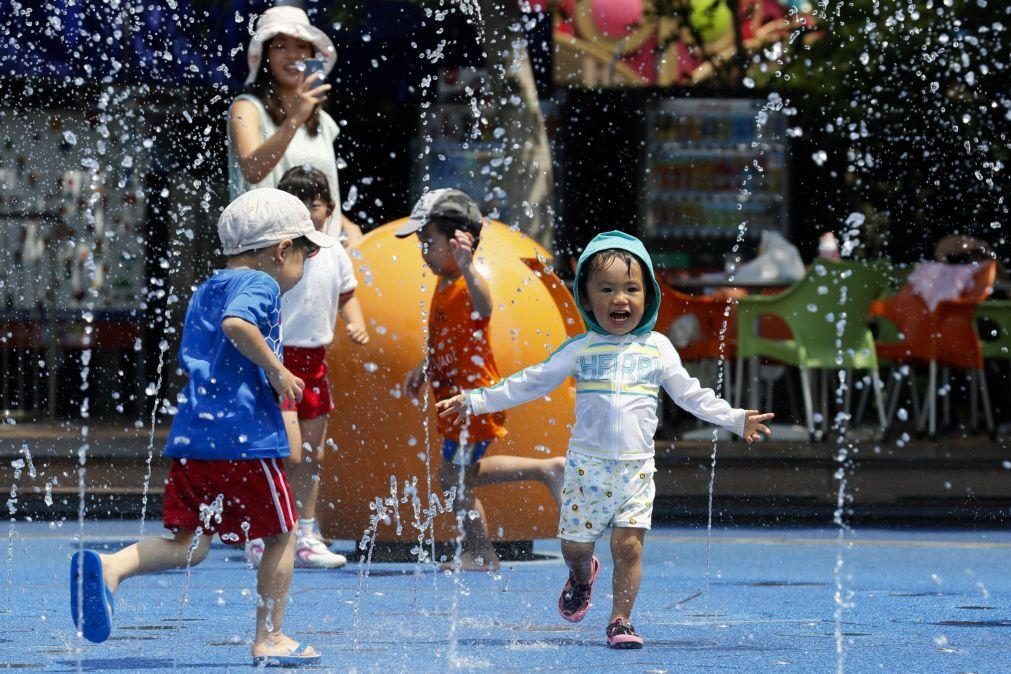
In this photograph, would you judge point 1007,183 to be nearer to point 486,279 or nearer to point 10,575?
point 486,279

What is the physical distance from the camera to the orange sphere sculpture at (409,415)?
7.09 meters

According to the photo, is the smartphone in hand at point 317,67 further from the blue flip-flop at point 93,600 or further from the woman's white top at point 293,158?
the blue flip-flop at point 93,600

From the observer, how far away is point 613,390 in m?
5.47

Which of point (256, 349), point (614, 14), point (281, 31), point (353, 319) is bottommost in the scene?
point (256, 349)

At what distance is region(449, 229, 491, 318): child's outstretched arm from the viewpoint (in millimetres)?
6582

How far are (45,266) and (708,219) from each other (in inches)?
208

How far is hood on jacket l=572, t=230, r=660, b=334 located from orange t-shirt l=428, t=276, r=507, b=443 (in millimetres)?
1251

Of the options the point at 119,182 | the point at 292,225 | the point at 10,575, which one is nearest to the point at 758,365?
the point at 119,182

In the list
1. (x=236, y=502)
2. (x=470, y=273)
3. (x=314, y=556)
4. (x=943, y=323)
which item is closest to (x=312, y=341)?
(x=470, y=273)

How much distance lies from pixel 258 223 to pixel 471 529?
7.27ft

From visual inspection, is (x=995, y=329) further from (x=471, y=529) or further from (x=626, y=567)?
(x=626, y=567)

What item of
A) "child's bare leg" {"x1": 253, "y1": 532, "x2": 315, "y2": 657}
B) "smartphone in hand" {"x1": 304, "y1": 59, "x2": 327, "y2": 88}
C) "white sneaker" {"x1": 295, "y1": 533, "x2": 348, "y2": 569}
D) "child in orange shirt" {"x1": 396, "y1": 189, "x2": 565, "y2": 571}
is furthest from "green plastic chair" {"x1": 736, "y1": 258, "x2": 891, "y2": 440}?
"child's bare leg" {"x1": 253, "y1": 532, "x2": 315, "y2": 657}

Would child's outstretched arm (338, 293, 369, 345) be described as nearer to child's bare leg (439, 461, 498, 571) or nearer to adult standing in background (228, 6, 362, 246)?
adult standing in background (228, 6, 362, 246)

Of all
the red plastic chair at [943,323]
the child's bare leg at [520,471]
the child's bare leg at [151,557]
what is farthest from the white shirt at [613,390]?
the red plastic chair at [943,323]
